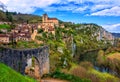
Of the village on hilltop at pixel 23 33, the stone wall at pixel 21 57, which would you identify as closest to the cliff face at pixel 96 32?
the village on hilltop at pixel 23 33

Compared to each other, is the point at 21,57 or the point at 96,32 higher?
the point at 96,32

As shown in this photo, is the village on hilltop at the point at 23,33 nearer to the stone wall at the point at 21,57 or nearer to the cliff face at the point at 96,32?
the stone wall at the point at 21,57

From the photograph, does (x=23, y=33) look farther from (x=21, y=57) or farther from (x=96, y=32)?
(x=96, y=32)

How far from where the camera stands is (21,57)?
24047 millimetres

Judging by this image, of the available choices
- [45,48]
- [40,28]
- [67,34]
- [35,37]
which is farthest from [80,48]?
[45,48]

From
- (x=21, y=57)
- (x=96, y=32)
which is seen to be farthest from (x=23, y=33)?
(x=96, y=32)

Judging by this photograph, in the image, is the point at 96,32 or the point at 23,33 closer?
the point at 23,33

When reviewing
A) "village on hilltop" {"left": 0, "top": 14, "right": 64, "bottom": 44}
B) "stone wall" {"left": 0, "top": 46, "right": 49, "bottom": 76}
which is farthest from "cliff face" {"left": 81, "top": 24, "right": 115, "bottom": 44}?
"stone wall" {"left": 0, "top": 46, "right": 49, "bottom": 76}

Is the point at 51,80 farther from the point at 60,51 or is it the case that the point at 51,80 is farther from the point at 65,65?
the point at 60,51

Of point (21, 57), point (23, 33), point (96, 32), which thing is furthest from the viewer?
point (96, 32)

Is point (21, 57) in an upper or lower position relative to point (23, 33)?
lower

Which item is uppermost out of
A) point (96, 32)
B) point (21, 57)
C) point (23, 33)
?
point (96, 32)

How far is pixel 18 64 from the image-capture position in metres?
23.8

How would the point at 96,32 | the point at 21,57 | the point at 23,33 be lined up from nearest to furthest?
1. the point at 21,57
2. the point at 23,33
3. the point at 96,32
